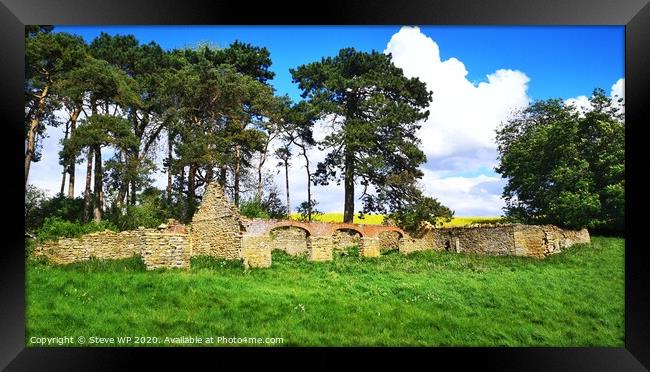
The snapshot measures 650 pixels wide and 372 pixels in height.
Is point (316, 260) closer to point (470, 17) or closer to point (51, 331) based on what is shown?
point (51, 331)

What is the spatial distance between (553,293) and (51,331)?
7.89 meters

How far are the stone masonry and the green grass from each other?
0.32 metres

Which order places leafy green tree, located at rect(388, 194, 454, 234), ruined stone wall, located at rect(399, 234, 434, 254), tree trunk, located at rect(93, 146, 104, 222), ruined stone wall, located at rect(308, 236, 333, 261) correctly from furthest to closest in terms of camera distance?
1. ruined stone wall, located at rect(399, 234, 434, 254)
2. ruined stone wall, located at rect(308, 236, 333, 261)
3. leafy green tree, located at rect(388, 194, 454, 234)
4. tree trunk, located at rect(93, 146, 104, 222)

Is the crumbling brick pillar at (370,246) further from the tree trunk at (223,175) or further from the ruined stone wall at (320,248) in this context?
the tree trunk at (223,175)

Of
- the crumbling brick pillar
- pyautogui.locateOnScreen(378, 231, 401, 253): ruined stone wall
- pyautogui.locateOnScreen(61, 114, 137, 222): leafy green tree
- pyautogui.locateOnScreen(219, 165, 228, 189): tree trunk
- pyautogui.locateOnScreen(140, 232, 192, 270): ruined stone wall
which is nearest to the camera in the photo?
pyautogui.locateOnScreen(61, 114, 137, 222): leafy green tree

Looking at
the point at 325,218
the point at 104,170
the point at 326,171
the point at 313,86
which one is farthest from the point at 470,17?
the point at 104,170

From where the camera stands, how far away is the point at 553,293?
7809 millimetres

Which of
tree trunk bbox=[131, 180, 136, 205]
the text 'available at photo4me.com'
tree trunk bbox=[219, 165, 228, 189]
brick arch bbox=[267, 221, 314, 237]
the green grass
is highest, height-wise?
tree trunk bbox=[219, 165, 228, 189]

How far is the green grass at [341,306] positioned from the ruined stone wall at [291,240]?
64.0 inches

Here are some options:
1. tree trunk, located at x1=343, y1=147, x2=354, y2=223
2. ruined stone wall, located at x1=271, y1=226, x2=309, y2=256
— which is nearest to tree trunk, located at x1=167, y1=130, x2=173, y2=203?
ruined stone wall, located at x1=271, y1=226, x2=309, y2=256

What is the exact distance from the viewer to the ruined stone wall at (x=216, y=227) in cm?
883

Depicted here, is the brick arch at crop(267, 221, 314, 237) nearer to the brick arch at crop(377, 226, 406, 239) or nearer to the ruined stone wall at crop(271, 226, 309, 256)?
the ruined stone wall at crop(271, 226, 309, 256)

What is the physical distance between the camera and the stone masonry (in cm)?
838

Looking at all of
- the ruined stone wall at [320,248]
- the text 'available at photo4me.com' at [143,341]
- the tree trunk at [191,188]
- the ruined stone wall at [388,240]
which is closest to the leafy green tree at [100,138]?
the tree trunk at [191,188]
